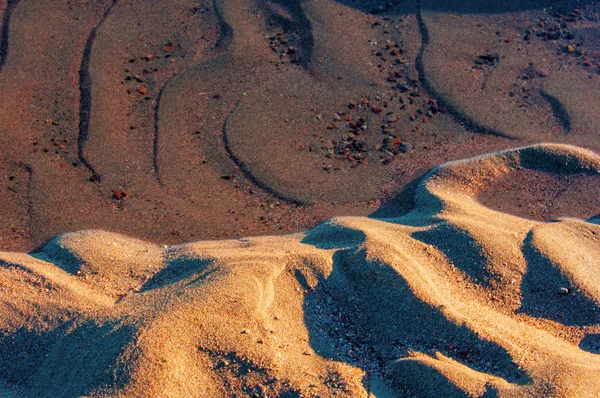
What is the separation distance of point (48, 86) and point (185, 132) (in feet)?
3.53

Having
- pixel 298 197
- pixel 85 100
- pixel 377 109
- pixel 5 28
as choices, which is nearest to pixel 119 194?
pixel 85 100

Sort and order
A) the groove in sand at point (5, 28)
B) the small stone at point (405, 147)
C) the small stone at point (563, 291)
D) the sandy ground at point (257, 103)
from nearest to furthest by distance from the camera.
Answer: the small stone at point (563, 291) → the sandy ground at point (257, 103) → the small stone at point (405, 147) → the groove in sand at point (5, 28)

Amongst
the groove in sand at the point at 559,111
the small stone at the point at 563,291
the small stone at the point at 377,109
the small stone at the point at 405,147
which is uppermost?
the groove in sand at the point at 559,111

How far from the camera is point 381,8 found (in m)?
4.50

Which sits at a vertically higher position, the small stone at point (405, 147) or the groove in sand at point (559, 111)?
the groove in sand at point (559, 111)

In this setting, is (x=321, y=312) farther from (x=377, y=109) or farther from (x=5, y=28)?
(x=5, y=28)

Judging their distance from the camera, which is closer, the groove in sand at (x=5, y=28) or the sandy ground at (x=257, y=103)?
the sandy ground at (x=257, y=103)

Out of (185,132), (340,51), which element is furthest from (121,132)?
(340,51)

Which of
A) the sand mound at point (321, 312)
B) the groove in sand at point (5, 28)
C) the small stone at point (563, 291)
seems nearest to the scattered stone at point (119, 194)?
the sand mound at point (321, 312)

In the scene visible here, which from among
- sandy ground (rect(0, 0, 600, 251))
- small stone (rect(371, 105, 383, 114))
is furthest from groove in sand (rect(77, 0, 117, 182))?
small stone (rect(371, 105, 383, 114))

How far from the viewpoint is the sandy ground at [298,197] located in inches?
83.9

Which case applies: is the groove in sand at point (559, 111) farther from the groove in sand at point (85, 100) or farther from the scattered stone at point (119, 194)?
the groove in sand at point (85, 100)

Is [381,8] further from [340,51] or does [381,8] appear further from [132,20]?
[132,20]

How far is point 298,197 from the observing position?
3.23 metres
